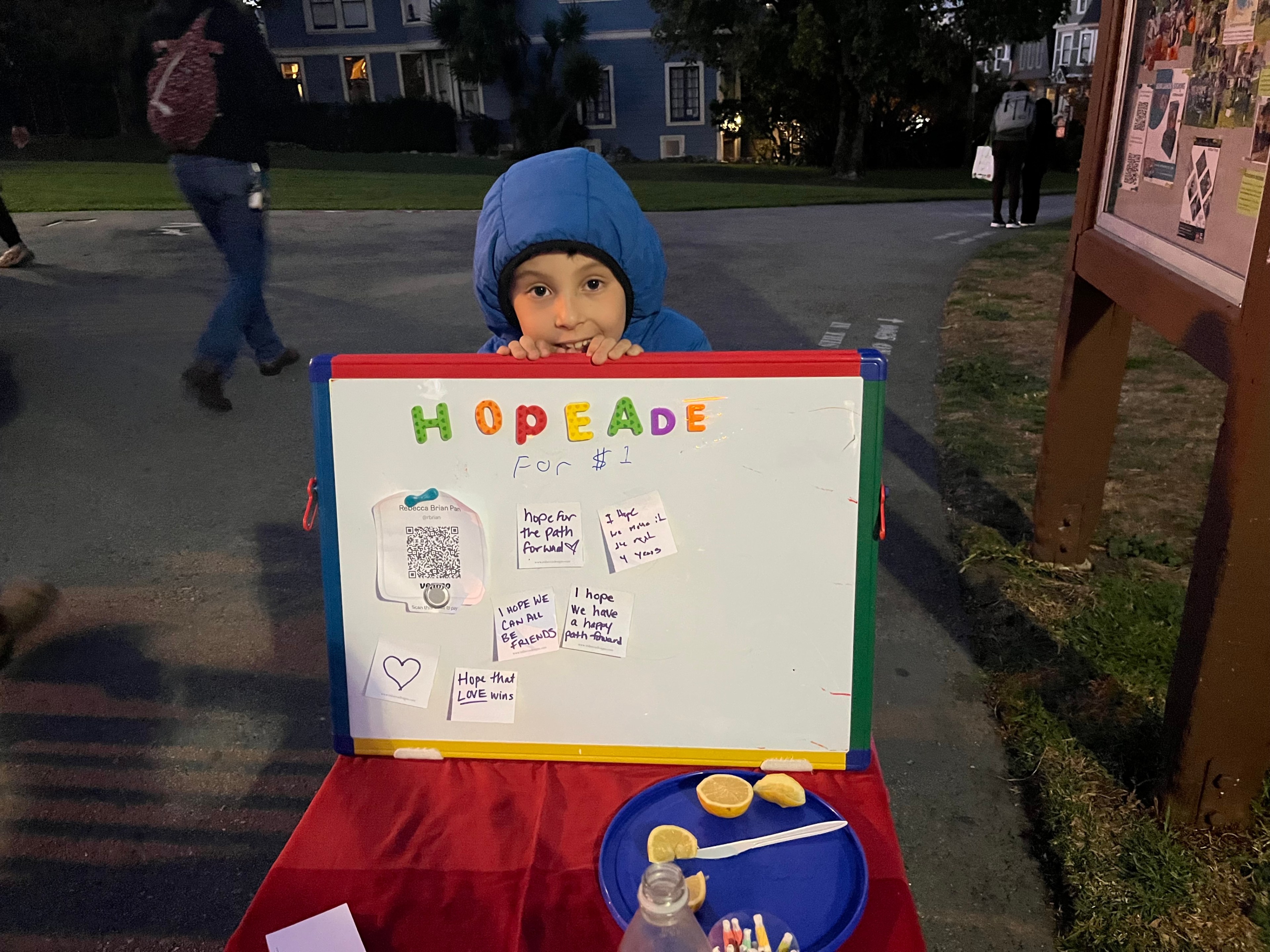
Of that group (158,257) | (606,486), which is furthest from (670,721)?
(158,257)

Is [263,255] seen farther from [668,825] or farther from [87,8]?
[87,8]

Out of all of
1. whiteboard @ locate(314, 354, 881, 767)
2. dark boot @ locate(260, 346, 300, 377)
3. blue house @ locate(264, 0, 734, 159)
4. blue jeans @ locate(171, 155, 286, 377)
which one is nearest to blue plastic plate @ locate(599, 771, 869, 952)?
whiteboard @ locate(314, 354, 881, 767)

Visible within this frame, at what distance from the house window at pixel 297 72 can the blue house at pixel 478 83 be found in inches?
1.7

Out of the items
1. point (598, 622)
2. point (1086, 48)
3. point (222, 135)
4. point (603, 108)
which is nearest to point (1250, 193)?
point (598, 622)

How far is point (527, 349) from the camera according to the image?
1.83m

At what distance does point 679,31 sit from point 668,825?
A: 27.3 m

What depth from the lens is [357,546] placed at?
5.69ft

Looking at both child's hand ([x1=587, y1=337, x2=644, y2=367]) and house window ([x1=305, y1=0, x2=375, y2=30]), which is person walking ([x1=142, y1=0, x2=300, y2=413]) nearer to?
child's hand ([x1=587, y1=337, x2=644, y2=367])

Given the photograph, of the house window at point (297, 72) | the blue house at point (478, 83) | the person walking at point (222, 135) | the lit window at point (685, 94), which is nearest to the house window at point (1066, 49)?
the blue house at point (478, 83)

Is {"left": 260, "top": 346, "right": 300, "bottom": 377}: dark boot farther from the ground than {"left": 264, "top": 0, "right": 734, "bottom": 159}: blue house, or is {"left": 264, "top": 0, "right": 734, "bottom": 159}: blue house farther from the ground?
{"left": 264, "top": 0, "right": 734, "bottom": 159}: blue house

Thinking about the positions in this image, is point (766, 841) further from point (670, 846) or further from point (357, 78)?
point (357, 78)

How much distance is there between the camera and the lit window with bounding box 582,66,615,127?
35.9 meters

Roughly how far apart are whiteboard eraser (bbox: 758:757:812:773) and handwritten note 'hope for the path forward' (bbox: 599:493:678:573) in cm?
45

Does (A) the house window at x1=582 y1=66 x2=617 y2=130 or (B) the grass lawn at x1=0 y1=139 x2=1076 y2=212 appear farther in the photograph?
(A) the house window at x1=582 y1=66 x2=617 y2=130
